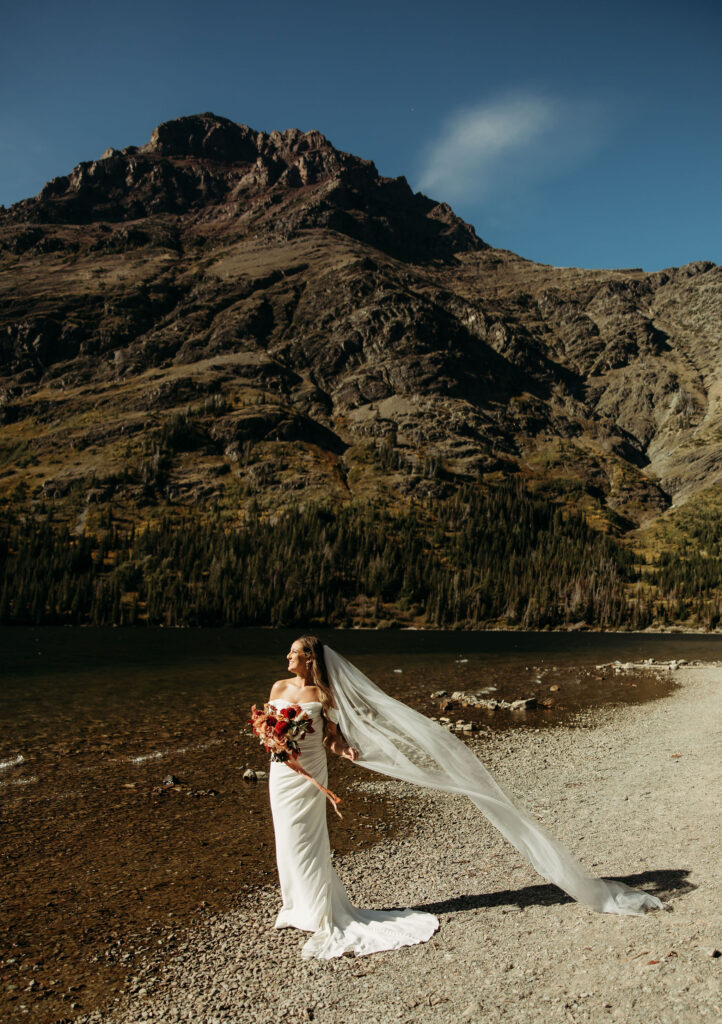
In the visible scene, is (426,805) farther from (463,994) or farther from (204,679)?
(204,679)

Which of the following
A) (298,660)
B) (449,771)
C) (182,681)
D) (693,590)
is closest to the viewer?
(449,771)

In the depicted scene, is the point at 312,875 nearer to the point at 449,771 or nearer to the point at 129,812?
the point at 449,771

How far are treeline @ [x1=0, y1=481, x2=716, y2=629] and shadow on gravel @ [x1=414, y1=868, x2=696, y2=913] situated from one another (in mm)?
135186

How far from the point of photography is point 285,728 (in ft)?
34.9

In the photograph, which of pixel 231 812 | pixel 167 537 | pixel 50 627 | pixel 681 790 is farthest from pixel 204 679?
pixel 167 537

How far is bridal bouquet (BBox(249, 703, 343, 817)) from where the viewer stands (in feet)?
34.9

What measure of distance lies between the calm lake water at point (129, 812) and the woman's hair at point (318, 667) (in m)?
4.47

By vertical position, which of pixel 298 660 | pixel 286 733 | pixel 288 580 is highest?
pixel 298 660

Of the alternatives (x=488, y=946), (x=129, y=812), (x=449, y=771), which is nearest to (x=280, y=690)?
(x=449, y=771)

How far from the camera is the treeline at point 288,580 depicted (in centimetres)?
14100

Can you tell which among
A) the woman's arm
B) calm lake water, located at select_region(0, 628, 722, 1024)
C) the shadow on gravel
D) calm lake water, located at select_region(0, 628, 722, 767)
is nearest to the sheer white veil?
the woman's arm

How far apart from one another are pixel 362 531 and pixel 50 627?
92987mm

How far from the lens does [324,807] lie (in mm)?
10844

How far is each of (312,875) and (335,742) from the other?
2.09 m
